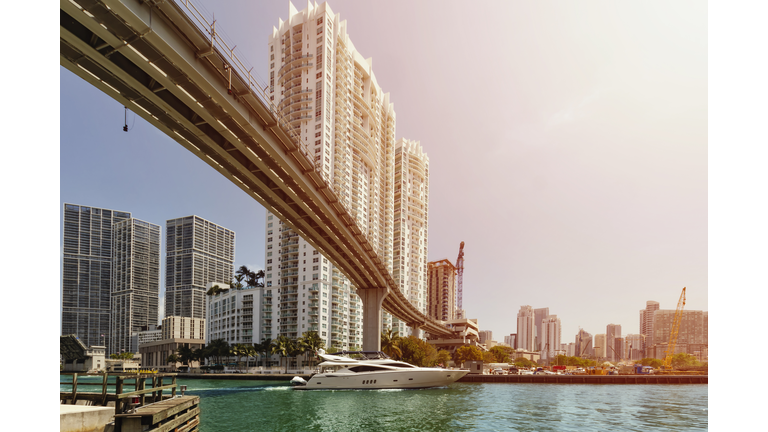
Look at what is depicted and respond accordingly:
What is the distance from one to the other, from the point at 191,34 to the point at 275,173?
14725 mm

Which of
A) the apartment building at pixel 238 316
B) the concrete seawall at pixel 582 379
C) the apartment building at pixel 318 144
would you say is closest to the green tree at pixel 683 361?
the concrete seawall at pixel 582 379

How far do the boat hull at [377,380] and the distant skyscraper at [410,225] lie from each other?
95644 millimetres

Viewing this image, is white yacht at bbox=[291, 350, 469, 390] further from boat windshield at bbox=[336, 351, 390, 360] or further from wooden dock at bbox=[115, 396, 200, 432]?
wooden dock at bbox=[115, 396, 200, 432]

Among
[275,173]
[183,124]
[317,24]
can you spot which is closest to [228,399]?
[275,173]

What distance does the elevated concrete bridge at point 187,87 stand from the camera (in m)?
17.5

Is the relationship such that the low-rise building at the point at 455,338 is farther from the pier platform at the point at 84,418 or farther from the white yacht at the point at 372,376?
the pier platform at the point at 84,418

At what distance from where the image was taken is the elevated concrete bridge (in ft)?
57.5

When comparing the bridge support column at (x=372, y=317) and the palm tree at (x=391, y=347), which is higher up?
the bridge support column at (x=372, y=317)

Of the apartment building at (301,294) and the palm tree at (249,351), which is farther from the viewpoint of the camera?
the apartment building at (301,294)

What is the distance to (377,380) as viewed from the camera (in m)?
52.5

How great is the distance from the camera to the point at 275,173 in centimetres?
3334

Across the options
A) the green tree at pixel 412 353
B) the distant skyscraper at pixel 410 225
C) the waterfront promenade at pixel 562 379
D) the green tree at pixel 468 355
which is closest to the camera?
the waterfront promenade at pixel 562 379
